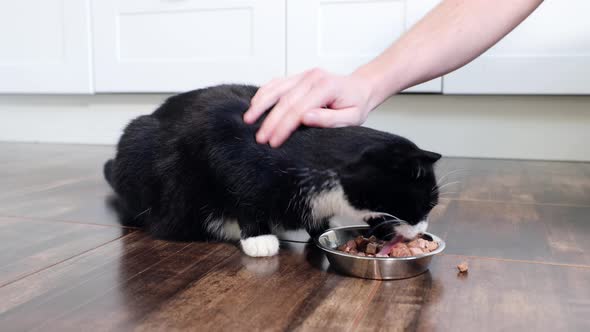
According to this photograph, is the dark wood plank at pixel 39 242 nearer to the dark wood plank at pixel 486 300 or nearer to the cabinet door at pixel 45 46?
the dark wood plank at pixel 486 300

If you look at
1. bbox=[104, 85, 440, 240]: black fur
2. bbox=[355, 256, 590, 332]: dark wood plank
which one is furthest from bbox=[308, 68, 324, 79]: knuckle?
bbox=[355, 256, 590, 332]: dark wood plank

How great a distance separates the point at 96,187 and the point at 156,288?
0.88m

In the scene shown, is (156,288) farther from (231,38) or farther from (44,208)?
(231,38)

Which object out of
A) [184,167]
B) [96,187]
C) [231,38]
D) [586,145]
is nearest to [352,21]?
[231,38]

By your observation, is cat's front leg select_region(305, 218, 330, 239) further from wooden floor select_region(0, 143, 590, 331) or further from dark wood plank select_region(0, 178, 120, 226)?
dark wood plank select_region(0, 178, 120, 226)

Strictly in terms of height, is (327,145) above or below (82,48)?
below

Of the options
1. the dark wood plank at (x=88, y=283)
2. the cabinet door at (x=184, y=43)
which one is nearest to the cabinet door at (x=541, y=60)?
the cabinet door at (x=184, y=43)

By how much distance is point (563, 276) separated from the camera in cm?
94

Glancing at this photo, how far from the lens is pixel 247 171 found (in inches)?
39.9

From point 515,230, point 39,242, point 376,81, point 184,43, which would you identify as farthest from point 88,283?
point 184,43

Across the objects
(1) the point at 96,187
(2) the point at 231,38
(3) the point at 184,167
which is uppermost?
(2) the point at 231,38

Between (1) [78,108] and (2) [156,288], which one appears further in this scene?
(1) [78,108]

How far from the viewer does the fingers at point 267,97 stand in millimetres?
1053

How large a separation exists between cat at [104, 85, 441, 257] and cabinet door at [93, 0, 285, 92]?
48.0 inches
